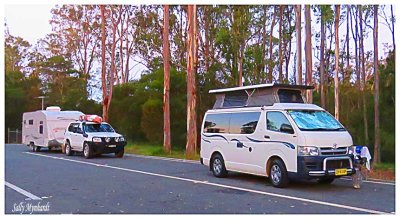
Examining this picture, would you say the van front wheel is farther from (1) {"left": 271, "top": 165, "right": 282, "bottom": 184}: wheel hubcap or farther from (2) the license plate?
(2) the license plate

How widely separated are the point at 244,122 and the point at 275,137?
4.47 feet

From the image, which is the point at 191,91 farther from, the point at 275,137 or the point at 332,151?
the point at 332,151

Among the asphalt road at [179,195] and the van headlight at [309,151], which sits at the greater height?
the van headlight at [309,151]

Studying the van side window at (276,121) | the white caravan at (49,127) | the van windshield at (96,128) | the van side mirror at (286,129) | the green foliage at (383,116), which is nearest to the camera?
the van side mirror at (286,129)

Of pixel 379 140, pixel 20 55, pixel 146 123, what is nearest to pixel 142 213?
pixel 379 140

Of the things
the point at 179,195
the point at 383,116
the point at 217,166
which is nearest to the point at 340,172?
the point at 179,195

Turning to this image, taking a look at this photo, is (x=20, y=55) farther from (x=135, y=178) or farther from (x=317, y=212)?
(x=317, y=212)

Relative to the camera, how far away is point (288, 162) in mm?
10961

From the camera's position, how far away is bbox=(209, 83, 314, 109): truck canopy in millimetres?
12188

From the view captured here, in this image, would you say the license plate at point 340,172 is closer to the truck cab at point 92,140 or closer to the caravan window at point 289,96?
the caravan window at point 289,96

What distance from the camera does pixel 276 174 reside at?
37.2ft

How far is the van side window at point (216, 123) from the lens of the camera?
43.6 feet

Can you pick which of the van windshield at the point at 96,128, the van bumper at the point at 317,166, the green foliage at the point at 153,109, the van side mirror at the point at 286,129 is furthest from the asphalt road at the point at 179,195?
the green foliage at the point at 153,109

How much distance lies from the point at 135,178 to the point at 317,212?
6488 mm
